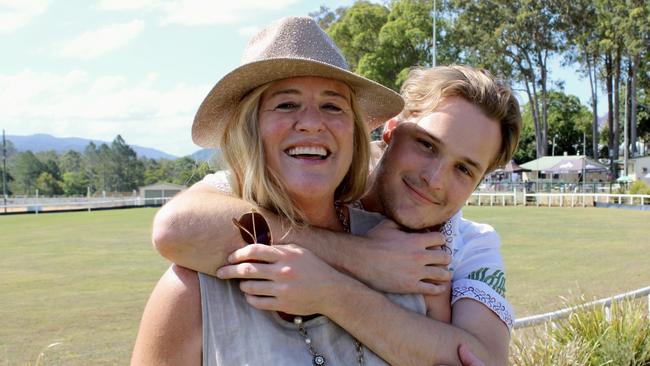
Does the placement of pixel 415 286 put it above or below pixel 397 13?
below

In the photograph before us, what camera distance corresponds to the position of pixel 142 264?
15.5 metres

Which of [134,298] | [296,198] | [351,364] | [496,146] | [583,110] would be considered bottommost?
[134,298]

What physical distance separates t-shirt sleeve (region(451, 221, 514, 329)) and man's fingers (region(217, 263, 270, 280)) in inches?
28.9

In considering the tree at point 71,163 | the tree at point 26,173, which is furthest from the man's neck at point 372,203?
the tree at point 71,163

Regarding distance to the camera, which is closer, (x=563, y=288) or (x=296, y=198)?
(x=296, y=198)

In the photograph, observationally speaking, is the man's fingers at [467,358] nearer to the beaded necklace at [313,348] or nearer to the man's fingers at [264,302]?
the beaded necklace at [313,348]

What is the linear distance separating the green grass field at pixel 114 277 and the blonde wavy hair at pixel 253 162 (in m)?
4.71

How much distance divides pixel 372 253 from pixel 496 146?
0.67 m

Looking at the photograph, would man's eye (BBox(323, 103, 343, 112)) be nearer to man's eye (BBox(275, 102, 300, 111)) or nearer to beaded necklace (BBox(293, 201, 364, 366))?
man's eye (BBox(275, 102, 300, 111))

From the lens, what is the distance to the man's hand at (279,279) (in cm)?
199

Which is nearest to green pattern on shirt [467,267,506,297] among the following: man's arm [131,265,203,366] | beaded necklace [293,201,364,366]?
beaded necklace [293,201,364,366]

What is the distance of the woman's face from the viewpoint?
6.98ft

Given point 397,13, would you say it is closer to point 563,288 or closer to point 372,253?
point 563,288

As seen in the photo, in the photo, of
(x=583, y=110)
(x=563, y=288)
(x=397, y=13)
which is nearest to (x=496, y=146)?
(x=563, y=288)
